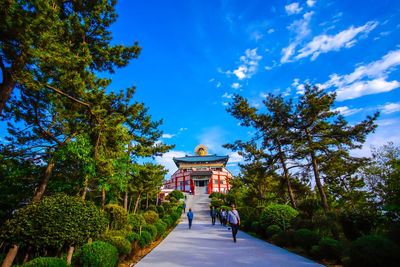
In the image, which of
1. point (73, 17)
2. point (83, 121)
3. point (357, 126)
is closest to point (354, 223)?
point (357, 126)

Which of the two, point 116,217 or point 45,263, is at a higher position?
point 116,217

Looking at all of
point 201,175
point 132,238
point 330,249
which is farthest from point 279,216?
point 201,175

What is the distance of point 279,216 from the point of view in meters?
8.52

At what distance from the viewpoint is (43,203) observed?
464 centimetres

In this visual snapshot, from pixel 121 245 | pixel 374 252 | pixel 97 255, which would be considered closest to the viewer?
pixel 374 252

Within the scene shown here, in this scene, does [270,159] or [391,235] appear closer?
[391,235]

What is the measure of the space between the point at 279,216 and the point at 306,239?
9.11 ft

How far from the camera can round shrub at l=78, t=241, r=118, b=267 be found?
153 inches

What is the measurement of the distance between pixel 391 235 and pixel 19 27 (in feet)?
29.3

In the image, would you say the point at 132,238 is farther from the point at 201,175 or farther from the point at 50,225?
the point at 201,175

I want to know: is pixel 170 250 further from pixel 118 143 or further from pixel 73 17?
pixel 73 17

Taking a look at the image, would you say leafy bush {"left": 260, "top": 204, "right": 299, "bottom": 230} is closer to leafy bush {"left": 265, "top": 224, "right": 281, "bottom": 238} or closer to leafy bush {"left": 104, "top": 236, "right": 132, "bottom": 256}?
leafy bush {"left": 265, "top": 224, "right": 281, "bottom": 238}

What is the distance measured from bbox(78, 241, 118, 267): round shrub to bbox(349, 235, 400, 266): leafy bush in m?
4.89

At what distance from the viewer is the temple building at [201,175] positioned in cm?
4283
